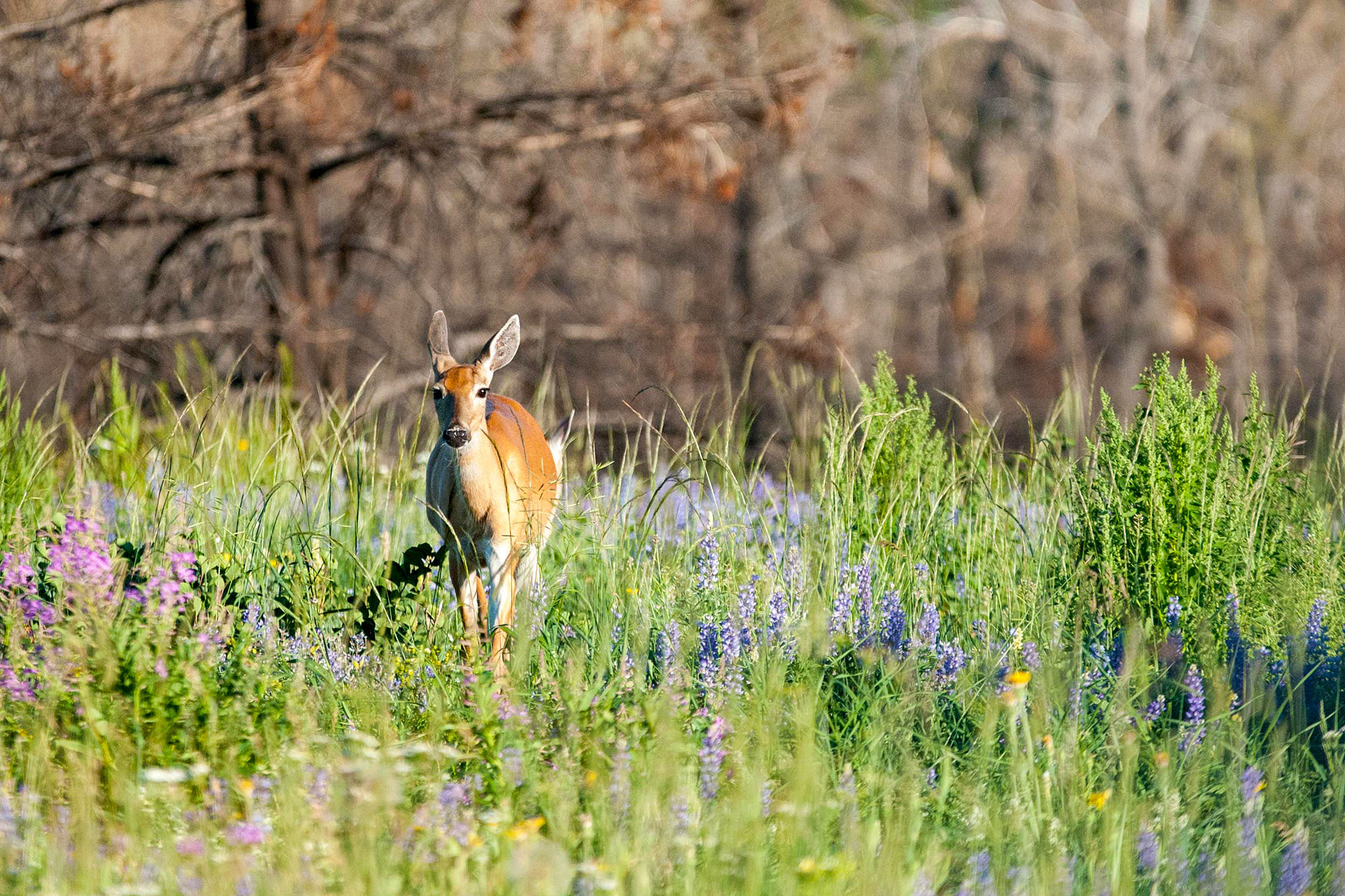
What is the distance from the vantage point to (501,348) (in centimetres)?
490

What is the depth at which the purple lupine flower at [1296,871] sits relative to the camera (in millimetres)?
2820

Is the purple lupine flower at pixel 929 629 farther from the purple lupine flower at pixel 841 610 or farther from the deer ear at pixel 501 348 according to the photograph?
the deer ear at pixel 501 348

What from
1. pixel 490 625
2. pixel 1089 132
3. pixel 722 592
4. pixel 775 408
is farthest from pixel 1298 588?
pixel 1089 132

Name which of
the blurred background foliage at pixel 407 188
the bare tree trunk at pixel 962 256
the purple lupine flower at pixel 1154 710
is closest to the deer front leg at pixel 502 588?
the blurred background foliage at pixel 407 188

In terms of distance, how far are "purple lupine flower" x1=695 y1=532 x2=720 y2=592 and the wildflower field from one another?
1 cm

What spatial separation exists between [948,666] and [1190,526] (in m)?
0.96

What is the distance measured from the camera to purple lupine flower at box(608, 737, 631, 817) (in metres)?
3.02

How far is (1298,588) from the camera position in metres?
4.13

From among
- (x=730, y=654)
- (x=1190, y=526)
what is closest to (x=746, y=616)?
(x=730, y=654)

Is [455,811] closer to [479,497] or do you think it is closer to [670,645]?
[670,645]

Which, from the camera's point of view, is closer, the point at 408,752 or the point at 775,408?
the point at 408,752

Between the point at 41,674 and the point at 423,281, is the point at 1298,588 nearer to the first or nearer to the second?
the point at 41,674

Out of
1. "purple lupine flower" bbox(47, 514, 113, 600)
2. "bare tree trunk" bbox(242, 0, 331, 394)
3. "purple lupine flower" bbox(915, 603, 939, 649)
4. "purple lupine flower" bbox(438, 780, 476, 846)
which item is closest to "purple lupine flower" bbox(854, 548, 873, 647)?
"purple lupine flower" bbox(915, 603, 939, 649)

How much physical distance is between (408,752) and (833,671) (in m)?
1.39
